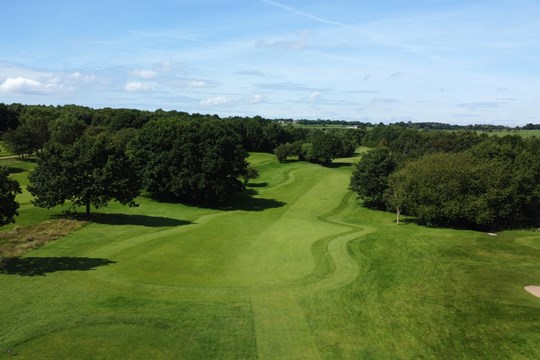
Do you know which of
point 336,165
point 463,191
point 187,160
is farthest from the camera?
point 336,165

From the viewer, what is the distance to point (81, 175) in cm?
4772

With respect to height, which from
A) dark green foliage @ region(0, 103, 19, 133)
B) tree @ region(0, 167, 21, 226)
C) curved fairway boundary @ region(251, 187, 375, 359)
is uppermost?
dark green foliage @ region(0, 103, 19, 133)

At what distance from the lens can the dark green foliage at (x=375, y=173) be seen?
240 feet

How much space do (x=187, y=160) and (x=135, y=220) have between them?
18.4 m

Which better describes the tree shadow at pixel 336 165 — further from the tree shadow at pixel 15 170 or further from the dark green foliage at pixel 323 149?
the tree shadow at pixel 15 170

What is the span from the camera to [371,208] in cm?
7600

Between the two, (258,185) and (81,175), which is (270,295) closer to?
(81,175)

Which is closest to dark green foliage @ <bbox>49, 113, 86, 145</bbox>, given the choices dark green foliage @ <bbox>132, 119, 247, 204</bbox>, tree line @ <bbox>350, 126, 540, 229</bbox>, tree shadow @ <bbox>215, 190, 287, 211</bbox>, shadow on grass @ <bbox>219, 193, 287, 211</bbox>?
dark green foliage @ <bbox>132, 119, 247, 204</bbox>

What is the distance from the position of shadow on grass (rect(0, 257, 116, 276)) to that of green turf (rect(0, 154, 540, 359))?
0.47ft

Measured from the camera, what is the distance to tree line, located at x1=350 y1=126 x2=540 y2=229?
54.1m

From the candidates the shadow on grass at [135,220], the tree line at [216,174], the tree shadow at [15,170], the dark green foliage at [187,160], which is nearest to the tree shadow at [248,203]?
the tree line at [216,174]

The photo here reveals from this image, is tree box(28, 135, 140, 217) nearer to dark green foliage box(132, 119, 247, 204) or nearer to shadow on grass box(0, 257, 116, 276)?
shadow on grass box(0, 257, 116, 276)

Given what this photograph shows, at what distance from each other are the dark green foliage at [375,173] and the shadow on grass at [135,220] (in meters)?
32.8

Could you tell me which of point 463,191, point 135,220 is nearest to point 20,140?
point 135,220
